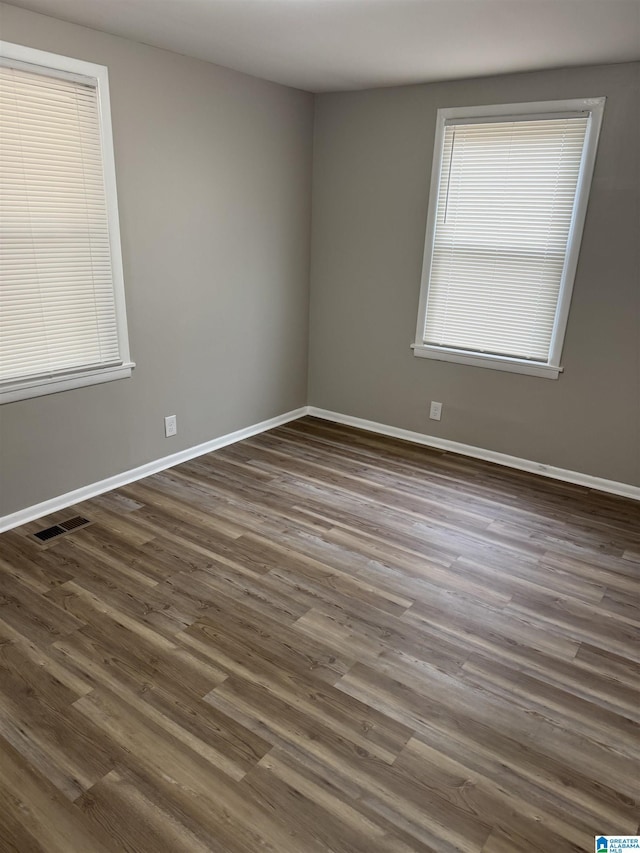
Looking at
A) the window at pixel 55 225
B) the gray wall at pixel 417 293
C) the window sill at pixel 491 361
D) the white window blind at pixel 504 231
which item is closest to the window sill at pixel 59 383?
the window at pixel 55 225

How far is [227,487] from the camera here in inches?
141

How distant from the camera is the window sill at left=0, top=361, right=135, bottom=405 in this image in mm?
2871

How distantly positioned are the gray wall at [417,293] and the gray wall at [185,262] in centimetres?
28

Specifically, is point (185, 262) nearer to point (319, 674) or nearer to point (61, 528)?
point (61, 528)

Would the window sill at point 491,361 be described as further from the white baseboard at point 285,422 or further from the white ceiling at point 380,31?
the white ceiling at point 380,31

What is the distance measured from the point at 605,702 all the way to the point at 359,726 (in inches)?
35.1

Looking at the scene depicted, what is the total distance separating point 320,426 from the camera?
470 centimetres

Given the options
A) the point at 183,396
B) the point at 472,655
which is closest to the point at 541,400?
the point at 472,655

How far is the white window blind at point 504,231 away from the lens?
347 centimetres

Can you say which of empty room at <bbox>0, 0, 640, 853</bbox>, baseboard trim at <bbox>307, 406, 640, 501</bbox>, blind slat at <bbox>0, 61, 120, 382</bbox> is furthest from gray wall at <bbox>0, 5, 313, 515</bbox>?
baseboard trim at <bbox>307, 406, 640, 501</bbox>

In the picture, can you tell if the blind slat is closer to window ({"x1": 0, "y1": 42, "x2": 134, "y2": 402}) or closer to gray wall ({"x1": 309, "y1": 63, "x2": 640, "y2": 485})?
window ({"x1": 0, "y1": 42, "x2": 134, "y2": 402})

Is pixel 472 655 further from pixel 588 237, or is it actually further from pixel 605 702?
pixel 588 237

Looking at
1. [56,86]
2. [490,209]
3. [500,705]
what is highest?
[56,86]

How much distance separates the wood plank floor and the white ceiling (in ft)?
7.84
